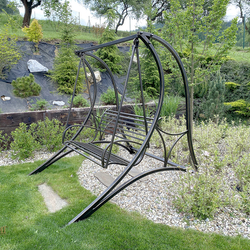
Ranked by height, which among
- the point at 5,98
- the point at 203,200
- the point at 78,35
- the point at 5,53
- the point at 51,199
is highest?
the point at 78,35

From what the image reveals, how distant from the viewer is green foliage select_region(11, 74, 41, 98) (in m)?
5.86

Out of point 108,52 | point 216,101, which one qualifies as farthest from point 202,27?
point 108,52

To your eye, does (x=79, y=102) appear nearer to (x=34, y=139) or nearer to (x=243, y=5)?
(x=34, y=139)

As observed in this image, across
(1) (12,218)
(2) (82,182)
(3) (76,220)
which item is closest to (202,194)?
(3) (76,220)

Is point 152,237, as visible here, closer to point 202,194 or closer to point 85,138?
point 202,194

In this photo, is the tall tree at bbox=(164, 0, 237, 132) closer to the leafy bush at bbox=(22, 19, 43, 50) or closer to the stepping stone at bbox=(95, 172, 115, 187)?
the stepping stone at bbox=(95, 172, 115, 187)

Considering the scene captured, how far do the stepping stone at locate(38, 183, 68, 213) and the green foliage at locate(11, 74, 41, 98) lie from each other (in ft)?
14.1

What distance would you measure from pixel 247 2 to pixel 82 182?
2312cm

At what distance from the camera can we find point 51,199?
2.26 m

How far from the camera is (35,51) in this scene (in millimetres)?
8508

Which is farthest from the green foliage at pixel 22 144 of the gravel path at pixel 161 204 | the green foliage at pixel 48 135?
the gravel path at pixel 161 204

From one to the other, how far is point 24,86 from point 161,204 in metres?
5.46

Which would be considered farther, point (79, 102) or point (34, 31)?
point (34, 31)

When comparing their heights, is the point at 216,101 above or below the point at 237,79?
below
